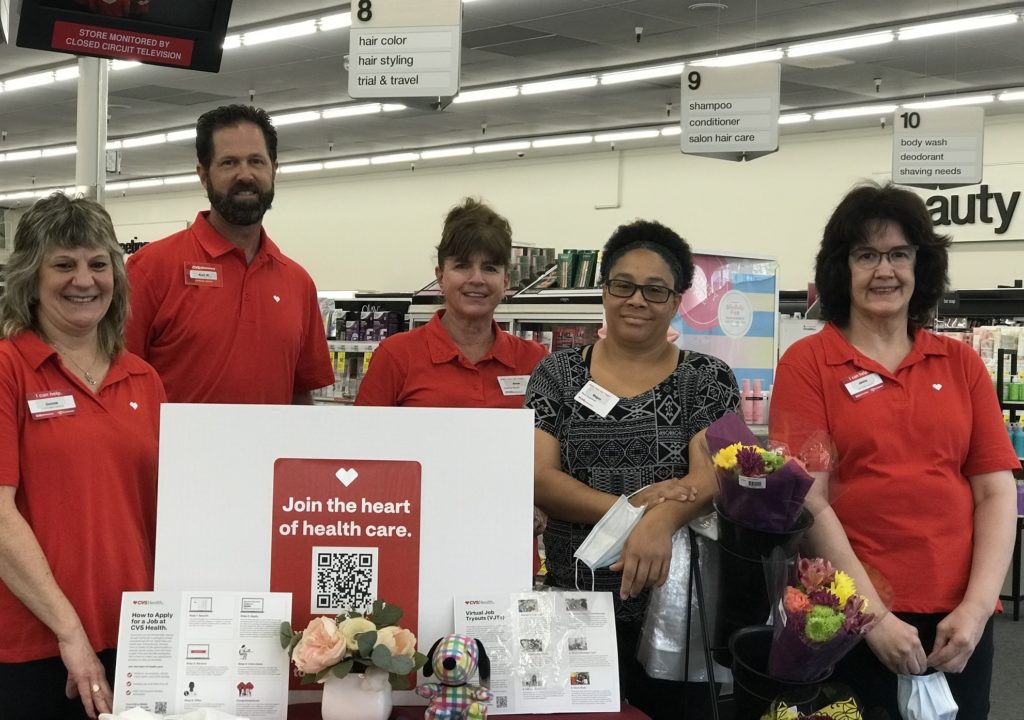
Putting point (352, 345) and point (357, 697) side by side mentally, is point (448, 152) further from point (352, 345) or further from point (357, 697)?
point (357, 697)

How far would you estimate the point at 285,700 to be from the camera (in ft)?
5.97

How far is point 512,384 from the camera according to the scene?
10.1 feet

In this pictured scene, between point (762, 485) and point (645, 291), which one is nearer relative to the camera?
point (762, 485)

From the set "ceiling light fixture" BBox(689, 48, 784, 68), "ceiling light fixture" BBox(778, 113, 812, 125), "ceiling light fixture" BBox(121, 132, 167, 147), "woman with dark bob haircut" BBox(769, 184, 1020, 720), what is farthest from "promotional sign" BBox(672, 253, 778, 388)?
"ceiling light fixture" BBox(121, 132, 167, 147)

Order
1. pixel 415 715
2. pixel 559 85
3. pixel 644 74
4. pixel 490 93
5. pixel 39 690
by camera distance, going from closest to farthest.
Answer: pixel 415 715, pixel 39 690, pixel 644 74, pixel 559 85, pixel 490 93

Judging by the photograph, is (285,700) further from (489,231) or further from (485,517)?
(489,231)

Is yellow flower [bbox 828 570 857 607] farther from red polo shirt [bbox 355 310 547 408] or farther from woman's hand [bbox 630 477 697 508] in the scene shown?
red polo shirt [bbox 355 310 547 408]

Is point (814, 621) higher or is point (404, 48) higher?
point (404, 48)

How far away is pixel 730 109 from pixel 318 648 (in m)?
8.11

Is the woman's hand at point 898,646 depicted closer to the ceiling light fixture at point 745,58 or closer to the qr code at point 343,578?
the qr code at point 343,578

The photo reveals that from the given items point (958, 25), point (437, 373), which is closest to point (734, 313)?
point (437, 373)

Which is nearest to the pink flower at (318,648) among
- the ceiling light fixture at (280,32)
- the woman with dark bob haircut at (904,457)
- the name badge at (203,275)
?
the woman with dark bob haircut at (904,457)

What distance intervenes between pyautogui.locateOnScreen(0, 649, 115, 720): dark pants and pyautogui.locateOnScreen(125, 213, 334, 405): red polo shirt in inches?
40.9

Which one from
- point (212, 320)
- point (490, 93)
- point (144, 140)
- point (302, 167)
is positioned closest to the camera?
point (212, 320)
